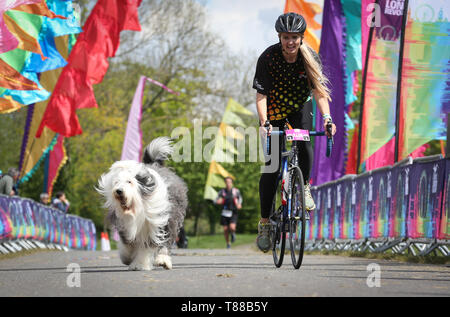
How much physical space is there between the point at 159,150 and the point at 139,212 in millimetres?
1341

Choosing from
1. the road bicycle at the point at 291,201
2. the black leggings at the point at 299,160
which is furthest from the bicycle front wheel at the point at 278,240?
the black leggings at the point at 299,160

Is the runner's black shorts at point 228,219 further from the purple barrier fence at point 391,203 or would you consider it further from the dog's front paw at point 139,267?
the dog's front paw at point 139,267

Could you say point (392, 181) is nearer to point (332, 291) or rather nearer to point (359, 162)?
point (359, 162)

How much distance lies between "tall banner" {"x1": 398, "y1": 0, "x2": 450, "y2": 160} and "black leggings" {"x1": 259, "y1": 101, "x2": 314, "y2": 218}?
5.48 meters

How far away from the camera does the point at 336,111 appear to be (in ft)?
60.0

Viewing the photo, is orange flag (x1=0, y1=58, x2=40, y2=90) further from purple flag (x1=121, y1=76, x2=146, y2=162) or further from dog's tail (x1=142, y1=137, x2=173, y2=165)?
purple flag (x1=121, y1=76, x2=146, y2=162)

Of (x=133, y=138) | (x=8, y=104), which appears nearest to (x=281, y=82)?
(x=8, y=104)

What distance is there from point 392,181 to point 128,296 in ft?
26.3

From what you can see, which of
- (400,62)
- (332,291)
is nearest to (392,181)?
(400,62)

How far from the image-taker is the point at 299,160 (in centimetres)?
799

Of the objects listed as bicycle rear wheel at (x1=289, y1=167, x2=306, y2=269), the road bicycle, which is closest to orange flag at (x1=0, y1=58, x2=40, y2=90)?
the road bicycle

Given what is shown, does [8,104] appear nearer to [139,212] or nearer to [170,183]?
[170,183]

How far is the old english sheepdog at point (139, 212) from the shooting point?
8.54m

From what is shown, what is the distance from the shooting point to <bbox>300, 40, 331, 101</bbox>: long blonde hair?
7.88m
